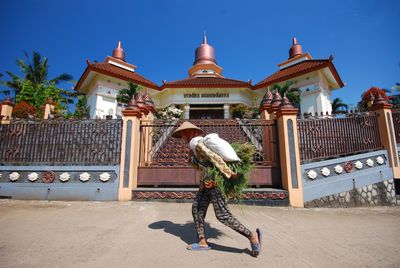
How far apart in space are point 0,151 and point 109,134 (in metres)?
2.96

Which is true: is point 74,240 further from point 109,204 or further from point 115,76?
point 115,76

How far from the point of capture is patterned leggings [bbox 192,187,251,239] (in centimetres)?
243

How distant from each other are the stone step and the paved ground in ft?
0.84

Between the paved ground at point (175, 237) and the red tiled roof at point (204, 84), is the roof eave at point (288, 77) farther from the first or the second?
the paved ground at point (175, 237)

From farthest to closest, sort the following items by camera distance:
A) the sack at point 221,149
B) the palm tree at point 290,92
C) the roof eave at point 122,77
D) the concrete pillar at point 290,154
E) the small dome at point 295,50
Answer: the small dome at point 295,50 → the palm tree at point 290,92 → the roof eave at point 122,77 → the concrete pillar at point 290,154 → the sack at point 221,149

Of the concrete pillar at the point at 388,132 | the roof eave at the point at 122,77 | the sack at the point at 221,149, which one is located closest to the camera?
the sack at the point at 221,149

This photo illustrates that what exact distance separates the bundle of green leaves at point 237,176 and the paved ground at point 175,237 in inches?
28.6

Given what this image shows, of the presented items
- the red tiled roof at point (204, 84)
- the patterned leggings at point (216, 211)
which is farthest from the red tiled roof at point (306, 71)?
the patterned leggings at point (216, 211)

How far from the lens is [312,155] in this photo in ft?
18.3

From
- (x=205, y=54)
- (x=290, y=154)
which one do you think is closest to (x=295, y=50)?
(x=205, y=54)

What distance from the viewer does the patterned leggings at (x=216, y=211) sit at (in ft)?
7.98

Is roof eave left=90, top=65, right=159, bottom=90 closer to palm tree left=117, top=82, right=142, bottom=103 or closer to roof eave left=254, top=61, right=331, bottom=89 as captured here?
palm tree left=117, top=82, right=142, bottom=103

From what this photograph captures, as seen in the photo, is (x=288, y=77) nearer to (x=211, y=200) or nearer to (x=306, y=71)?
(x=306, y=71)

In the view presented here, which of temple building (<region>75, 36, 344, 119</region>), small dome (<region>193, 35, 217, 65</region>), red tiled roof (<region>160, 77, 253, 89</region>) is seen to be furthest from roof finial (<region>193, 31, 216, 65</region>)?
red tiled roof (<region>160, 77, 253, 89</region>)
